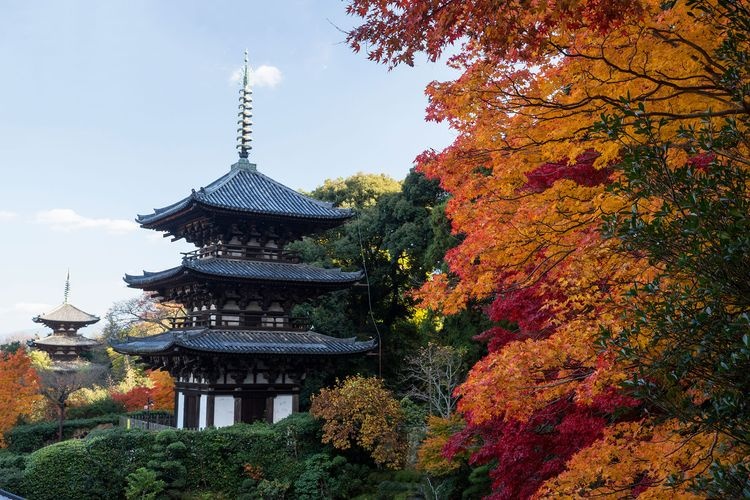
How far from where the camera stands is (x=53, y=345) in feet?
139

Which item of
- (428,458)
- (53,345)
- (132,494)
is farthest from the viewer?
(53,345)

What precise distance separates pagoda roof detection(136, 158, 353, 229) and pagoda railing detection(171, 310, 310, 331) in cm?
345

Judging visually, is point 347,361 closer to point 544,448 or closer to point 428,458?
point 428,458

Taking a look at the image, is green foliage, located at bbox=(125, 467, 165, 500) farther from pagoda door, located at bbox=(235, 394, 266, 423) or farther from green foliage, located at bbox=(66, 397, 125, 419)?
green foliage, located at bbox=(66, 397, 125, 419)

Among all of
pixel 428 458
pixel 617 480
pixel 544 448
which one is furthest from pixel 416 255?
pixel 617 480

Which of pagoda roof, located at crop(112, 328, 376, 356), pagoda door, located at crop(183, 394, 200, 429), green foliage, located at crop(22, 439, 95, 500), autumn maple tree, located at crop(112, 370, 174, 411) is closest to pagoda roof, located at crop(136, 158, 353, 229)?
pagoda roof, located at crop(112, 328, 376, 356)

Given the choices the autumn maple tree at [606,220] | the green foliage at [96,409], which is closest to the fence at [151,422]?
the green foliage at [96,409]

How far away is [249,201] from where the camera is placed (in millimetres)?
21203

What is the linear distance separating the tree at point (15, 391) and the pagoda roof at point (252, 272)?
23.2 ft

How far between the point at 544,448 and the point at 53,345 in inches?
1672

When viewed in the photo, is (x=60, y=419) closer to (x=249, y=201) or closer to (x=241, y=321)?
(x=241, y=321)

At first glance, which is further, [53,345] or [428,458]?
[53,345]

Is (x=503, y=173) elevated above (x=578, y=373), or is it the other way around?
(x=503, y=173)

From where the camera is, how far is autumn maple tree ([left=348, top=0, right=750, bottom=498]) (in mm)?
3139
